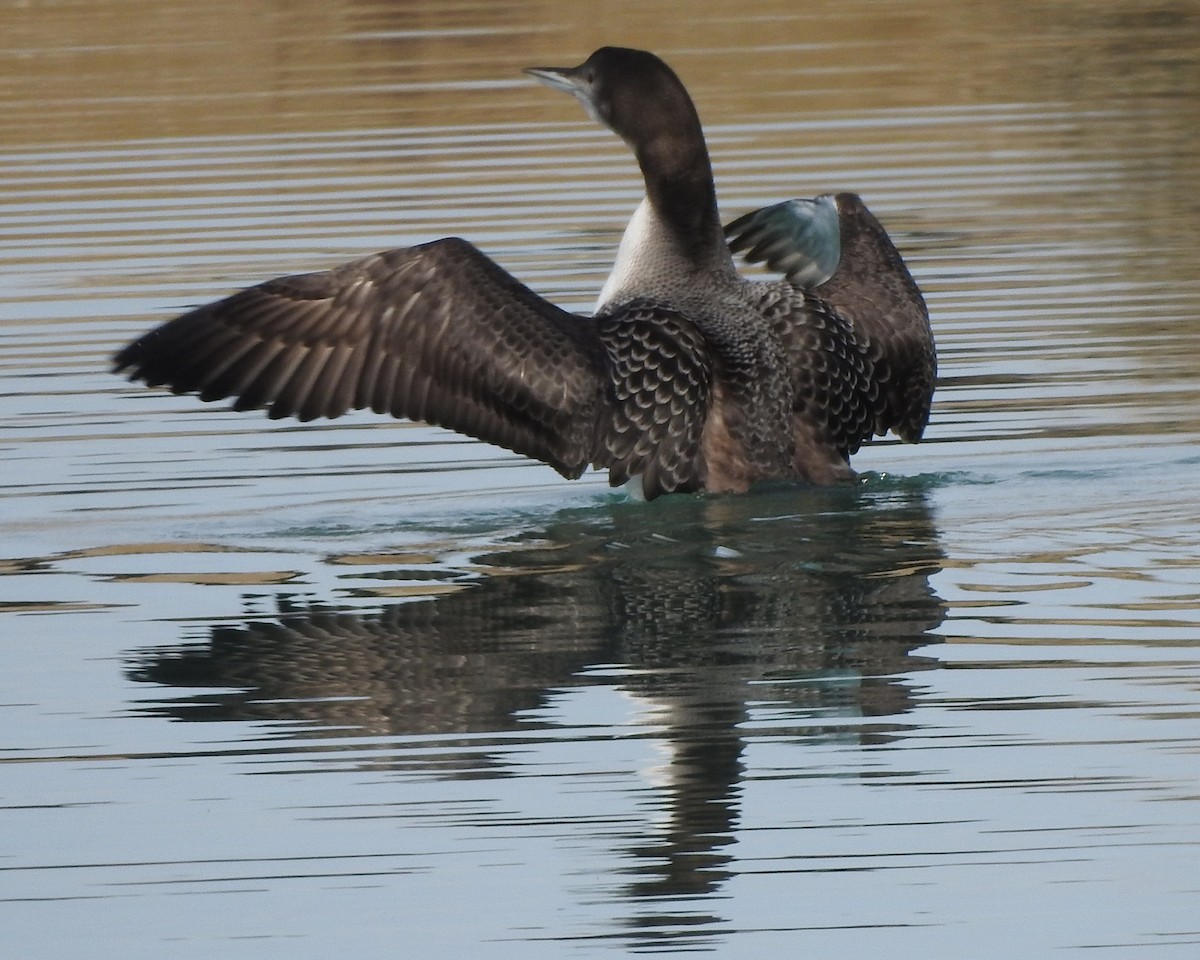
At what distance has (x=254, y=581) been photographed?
24.6 feet

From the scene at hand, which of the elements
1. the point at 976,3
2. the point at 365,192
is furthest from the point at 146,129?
the point at 976,3

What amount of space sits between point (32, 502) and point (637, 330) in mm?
2182

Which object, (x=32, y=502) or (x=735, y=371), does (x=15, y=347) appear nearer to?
(x=32, y=502)

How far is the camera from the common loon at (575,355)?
7.77m

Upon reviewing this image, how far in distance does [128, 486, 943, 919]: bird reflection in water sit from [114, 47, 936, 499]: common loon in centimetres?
24

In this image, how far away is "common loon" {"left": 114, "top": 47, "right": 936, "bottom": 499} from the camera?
7.77 metres

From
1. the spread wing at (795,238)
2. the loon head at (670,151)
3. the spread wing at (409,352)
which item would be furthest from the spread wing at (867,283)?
the spread wing at (409,352)

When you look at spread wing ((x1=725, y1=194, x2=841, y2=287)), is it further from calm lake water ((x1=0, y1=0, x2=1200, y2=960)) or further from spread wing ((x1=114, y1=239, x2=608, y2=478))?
spread wing ((x1=114, y1=239, x2=608, y2=478))

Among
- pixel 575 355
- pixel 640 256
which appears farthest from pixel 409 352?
pixel 640 256

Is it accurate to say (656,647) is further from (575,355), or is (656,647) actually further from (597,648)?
(575,355)

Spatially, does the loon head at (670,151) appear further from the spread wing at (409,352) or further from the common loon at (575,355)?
the spread wing at (409,352)

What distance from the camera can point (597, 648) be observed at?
6551 millimetres

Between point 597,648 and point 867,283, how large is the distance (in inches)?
110

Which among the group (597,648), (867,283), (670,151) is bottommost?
(597,648)
